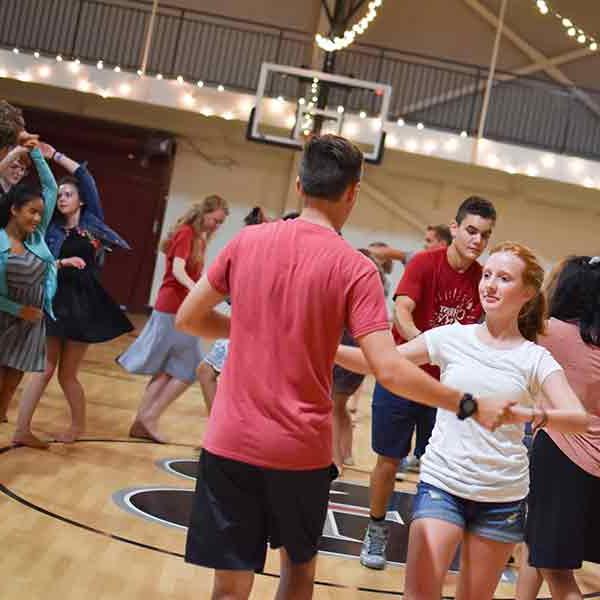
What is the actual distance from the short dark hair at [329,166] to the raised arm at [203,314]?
14.5 inches

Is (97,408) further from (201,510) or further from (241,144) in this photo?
(241,144)

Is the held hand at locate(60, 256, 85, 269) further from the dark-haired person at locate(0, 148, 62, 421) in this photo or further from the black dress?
Answer: the dark-haired person at locate(0, 148, 62, 421)

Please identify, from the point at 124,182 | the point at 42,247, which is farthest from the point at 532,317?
the point at 124,182

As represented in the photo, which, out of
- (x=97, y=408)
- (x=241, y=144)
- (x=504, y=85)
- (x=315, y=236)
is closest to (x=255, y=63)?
(x=241, y=144)

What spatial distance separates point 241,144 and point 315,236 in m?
14.9

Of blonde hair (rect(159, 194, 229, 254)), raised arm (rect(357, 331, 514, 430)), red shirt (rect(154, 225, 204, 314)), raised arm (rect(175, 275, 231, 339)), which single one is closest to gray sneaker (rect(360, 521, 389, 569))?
raised arm (rect(175, 275, 231, 339))

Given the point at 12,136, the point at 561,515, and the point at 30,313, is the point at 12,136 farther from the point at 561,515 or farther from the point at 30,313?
the point at 561,515

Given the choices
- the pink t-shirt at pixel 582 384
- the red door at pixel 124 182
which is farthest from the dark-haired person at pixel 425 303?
the red door at pixel 124 182

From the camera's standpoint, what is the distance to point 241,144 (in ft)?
56.7

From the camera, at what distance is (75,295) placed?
21.1 feet

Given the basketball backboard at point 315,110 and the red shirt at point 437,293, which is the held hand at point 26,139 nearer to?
the red shirt at point 437,293

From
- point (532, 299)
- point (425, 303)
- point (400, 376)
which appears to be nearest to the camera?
point (400, 376)

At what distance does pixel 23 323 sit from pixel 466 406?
3.56m

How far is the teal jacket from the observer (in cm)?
543
